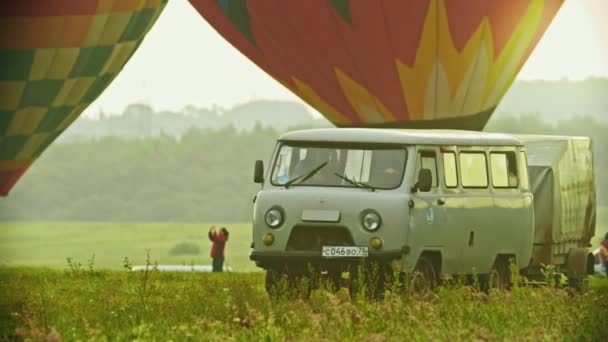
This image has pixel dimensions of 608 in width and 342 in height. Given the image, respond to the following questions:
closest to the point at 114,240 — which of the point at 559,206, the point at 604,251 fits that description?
the point at 604,251

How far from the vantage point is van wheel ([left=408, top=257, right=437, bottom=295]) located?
16984 mm

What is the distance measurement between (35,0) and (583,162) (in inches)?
417

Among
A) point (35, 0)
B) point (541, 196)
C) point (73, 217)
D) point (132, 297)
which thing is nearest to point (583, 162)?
point (541, 196)

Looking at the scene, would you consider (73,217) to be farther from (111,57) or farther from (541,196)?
(541,196)

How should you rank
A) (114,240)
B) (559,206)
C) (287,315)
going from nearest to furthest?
(287,315) → (559,206) → (114,240)

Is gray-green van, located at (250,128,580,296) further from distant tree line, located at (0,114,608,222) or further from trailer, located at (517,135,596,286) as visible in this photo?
distant tree line, located at (0,114,608,222)

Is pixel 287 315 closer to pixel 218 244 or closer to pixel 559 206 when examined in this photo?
pixel 559 206

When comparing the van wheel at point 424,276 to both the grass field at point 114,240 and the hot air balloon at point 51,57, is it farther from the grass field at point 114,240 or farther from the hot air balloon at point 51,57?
the grass field at point 114,240

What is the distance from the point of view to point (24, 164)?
29750 millimetres

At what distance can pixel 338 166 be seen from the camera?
691 inches

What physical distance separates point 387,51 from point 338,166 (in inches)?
452

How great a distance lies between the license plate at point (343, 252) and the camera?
16.5 meters

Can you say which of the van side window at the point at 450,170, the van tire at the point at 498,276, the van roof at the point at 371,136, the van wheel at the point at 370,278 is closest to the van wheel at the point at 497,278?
the van tire at the point at 498,276

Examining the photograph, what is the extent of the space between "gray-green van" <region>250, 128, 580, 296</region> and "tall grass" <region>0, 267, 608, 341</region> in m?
0.85
